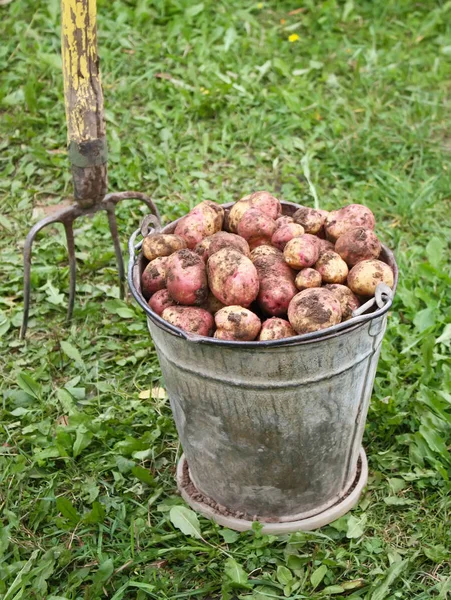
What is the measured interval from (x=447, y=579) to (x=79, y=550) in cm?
120

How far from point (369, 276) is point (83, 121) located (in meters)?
1.39

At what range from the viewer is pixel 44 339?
3.34 metres

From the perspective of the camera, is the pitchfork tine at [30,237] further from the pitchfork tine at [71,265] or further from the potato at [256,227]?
the potato at [256,227]

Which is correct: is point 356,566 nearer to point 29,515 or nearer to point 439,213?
point 29,515

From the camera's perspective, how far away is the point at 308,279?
2.19 metres

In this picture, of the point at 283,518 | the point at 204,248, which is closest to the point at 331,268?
the point at 204,248

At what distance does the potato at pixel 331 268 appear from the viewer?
2.26m

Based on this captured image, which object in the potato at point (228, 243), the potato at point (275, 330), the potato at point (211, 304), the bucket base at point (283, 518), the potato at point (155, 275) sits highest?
the potato at point (228, 243)

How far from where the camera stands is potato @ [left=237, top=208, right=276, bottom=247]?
2.37 m

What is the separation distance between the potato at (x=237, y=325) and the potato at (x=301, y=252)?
Result: 25cm

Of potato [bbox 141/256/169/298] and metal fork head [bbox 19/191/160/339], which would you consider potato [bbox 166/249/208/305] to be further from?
metal fork head [bbox 19/191/160/339]

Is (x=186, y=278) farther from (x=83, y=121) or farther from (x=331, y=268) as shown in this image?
(x=83, y=121)

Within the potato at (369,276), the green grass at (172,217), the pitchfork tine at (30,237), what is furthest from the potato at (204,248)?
the pitchfork tine at (30,237)

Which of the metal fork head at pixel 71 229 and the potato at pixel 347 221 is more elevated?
the potato at pixel 347 221
